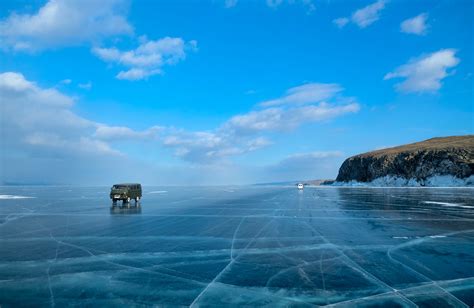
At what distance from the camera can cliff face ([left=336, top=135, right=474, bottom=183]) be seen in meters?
96.8

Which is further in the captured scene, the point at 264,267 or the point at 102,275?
the point at 264,267

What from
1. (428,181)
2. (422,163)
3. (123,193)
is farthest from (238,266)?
(422,163)

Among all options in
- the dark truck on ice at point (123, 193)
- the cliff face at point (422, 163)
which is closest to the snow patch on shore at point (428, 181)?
the cliff face at point (422, 163)

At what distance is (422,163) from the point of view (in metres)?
107

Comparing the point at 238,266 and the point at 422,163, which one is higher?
the point at 422,163

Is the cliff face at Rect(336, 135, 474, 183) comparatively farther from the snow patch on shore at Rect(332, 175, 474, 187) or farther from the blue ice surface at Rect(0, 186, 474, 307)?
the blue ice surface at Rect(0, 186, 474, 307)

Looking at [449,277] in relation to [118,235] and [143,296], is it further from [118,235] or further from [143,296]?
[118,235]

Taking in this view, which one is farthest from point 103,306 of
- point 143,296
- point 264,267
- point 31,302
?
point 264,267

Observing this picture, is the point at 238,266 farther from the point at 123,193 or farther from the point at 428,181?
the point at 428,181

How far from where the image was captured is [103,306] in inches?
269

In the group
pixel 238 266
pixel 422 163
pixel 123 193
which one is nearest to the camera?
pixel 238 266

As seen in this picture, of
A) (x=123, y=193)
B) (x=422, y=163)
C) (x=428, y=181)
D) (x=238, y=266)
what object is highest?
(x=422, y=163)

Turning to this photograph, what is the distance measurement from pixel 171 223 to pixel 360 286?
13927mm

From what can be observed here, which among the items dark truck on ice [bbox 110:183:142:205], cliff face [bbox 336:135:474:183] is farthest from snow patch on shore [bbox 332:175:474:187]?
dark truck on ice [bbox 110:183:142:205]
